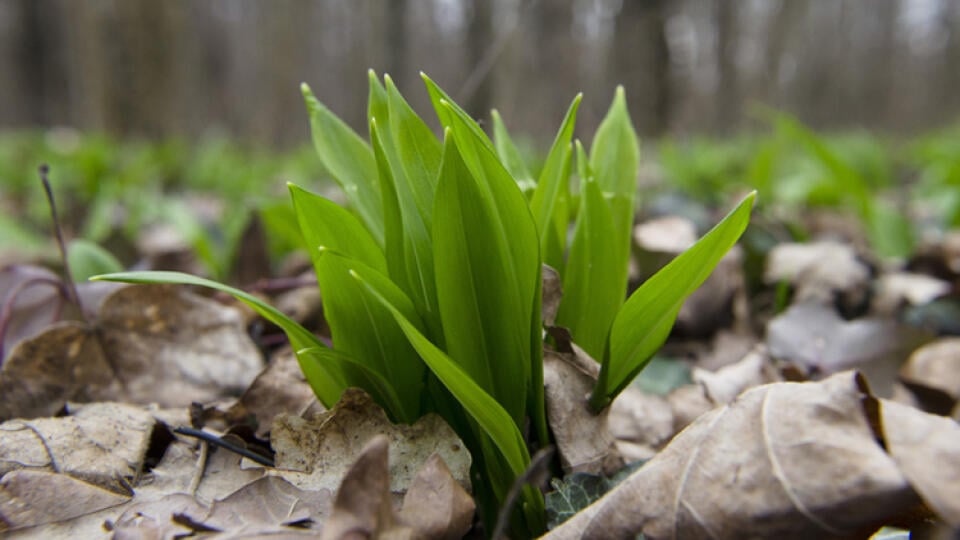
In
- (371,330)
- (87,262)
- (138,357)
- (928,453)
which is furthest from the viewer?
(87,262)

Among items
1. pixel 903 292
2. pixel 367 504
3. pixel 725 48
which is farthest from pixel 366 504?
pixel 725 48

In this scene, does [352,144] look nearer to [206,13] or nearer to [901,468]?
[901,468]

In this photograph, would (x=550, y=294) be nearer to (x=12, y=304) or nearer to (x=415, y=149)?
(x=415, y=149)

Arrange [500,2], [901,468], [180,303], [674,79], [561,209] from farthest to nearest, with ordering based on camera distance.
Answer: [500,2] < [674,79] < [180,303] < [561,209] < [901,468]

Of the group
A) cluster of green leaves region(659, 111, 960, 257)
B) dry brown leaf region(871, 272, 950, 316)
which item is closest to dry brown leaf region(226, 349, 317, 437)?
dry brown leaf region(871, 272, 950, 316)

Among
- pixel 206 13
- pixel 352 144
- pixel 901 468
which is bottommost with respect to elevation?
pixel 206 13

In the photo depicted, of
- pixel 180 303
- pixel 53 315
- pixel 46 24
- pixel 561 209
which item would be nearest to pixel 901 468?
pixel 561 209

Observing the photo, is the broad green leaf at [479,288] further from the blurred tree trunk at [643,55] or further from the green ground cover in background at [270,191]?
the blurred tree trunk at [643,55]
